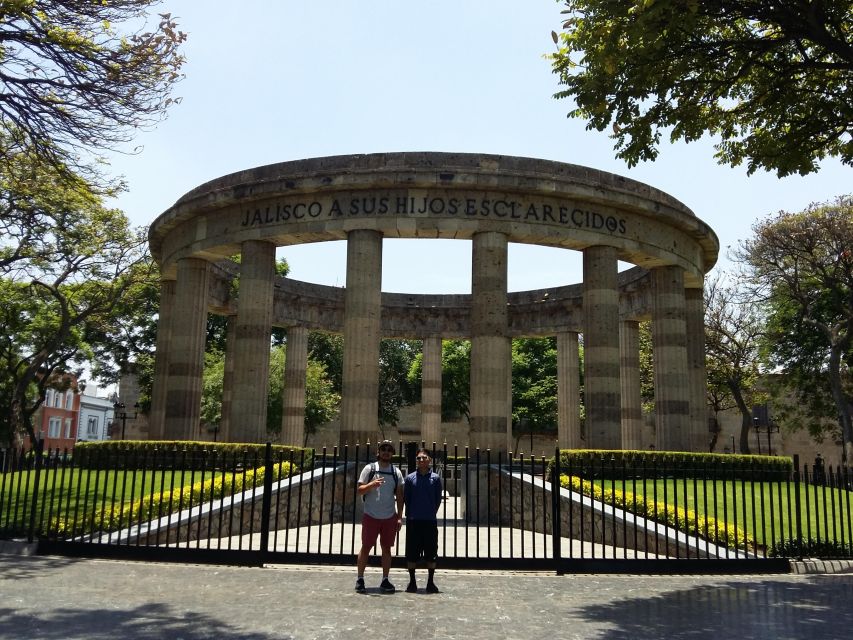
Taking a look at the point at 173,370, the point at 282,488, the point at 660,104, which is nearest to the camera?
the point at 660,104

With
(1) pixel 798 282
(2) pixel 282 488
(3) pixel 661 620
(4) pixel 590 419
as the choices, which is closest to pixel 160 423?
(2) pixel 282 488

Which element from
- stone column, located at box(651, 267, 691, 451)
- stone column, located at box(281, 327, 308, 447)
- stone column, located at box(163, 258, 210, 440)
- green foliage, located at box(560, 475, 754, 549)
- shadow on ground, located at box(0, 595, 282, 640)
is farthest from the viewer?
stone column, located at box(281, 327, 308, 447)

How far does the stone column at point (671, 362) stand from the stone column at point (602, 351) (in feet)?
10.6

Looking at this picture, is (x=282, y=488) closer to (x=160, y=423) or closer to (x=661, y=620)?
(x=661, y=620)

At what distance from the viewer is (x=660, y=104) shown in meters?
14.6

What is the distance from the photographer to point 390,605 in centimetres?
989

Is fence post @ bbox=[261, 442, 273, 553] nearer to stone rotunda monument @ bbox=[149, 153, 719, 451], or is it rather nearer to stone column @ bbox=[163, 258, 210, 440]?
stone rotunda monument @ bbox=[149, 153, 719, 451]

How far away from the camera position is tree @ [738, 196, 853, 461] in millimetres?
38125

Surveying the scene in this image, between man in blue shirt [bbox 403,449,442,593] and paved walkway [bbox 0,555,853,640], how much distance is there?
0.47 m

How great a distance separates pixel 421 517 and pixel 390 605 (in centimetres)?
166

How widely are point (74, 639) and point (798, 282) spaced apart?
4042 centimetres

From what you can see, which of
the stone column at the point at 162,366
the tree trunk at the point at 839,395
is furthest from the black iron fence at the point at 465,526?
the tree trunk at the point at 839,395

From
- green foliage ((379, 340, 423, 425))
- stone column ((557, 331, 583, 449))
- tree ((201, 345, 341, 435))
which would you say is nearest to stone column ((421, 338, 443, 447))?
stone column ((557, 331, 583, 449))

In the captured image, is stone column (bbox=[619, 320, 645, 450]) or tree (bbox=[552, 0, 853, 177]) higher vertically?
tree (bbox=[552, 0, 853, 177])
